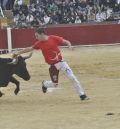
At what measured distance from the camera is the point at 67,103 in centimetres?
1017

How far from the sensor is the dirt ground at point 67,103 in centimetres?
797

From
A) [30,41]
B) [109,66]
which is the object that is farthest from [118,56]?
[30,41]

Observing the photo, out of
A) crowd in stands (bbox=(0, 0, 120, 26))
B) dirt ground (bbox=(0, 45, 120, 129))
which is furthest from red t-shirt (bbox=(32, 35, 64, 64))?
crowd in stands (bbox=(0, 0, 120, 26))

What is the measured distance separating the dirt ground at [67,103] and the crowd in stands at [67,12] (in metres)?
9.74

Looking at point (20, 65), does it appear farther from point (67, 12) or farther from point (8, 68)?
point (67, 12)

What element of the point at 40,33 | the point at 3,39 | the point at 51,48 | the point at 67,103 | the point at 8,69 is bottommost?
the point at 3,39

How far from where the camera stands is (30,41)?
2403cm

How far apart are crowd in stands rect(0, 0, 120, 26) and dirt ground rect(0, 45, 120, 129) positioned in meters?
9.74

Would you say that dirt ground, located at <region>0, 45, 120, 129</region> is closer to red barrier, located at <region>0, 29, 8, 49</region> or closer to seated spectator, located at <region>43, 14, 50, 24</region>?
red barrier, located at <region>0, 29, 8, 49</region>

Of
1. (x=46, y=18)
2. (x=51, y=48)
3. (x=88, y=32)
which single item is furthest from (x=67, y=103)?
(x=46, y=18)

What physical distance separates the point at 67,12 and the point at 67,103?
17599 millimetres

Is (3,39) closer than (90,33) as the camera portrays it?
Yes

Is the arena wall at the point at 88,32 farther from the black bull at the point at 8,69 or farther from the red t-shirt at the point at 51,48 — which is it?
the red t-shirt at the point at 51,48

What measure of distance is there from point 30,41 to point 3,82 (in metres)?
13.1
